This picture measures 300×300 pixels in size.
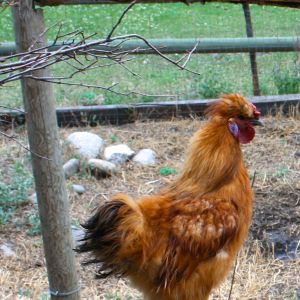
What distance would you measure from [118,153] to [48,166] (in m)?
3.56

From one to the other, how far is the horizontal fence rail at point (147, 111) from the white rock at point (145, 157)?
0.96m

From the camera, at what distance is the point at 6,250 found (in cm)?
559

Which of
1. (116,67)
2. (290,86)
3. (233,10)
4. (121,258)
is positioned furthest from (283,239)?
(233,10)

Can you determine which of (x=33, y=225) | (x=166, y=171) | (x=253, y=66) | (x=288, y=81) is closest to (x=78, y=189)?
(x=33, y=225)

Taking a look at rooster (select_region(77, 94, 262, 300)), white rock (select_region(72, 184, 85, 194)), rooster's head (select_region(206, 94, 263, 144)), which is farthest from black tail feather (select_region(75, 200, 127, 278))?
white rock (select_region(72, 184, 85, 194))

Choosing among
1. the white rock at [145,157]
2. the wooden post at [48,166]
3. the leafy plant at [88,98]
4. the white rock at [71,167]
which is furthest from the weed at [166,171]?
the wooden post at [48,166]

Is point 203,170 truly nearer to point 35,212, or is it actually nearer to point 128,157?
point 35,212

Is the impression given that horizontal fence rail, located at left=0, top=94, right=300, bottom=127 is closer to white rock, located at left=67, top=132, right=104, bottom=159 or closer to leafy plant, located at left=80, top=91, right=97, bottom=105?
leafy plant, located at left=80, top=91, right=97, bottom=105

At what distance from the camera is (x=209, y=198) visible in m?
4.22

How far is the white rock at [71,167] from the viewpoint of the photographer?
6906 millimetres

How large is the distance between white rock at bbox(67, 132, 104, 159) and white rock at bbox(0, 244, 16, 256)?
1.70 m

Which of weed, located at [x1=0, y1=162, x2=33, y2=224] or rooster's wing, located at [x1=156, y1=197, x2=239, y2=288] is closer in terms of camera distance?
rooster's wing, located at [x1=156, y1=197, x2=239, y2=288]

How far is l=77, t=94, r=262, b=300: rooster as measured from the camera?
379cm

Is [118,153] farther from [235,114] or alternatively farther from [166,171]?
[235,114]
